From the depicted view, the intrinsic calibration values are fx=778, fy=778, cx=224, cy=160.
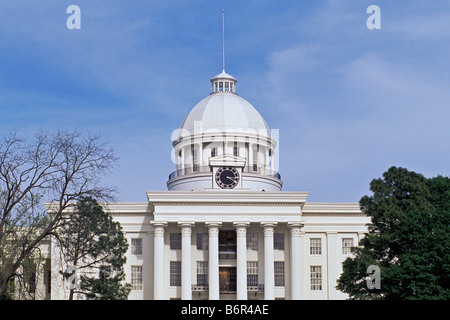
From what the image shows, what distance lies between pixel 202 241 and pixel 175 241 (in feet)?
9.03

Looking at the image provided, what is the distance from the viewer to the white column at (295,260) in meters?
76.1

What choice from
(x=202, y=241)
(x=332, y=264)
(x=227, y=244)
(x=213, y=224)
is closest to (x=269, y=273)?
(x=227, y=244)

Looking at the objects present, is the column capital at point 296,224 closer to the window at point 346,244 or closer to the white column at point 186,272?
the window at point 346,244

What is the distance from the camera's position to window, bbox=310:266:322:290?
79875 millimetres

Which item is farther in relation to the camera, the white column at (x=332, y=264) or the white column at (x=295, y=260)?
the white column at (x=332, y=264)

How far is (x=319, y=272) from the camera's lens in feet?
263

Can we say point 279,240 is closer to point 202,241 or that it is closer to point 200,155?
point 202,241

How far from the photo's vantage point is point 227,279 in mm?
78250

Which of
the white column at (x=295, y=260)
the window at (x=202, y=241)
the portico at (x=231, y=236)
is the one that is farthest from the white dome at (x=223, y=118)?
the white column at (x=295, y=260)

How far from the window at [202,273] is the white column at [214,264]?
7.79ft

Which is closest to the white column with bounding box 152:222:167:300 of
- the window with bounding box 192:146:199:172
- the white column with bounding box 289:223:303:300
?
the white column with bounding box 289:223:303:300

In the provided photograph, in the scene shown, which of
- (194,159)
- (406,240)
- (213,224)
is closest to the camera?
(406,240)
